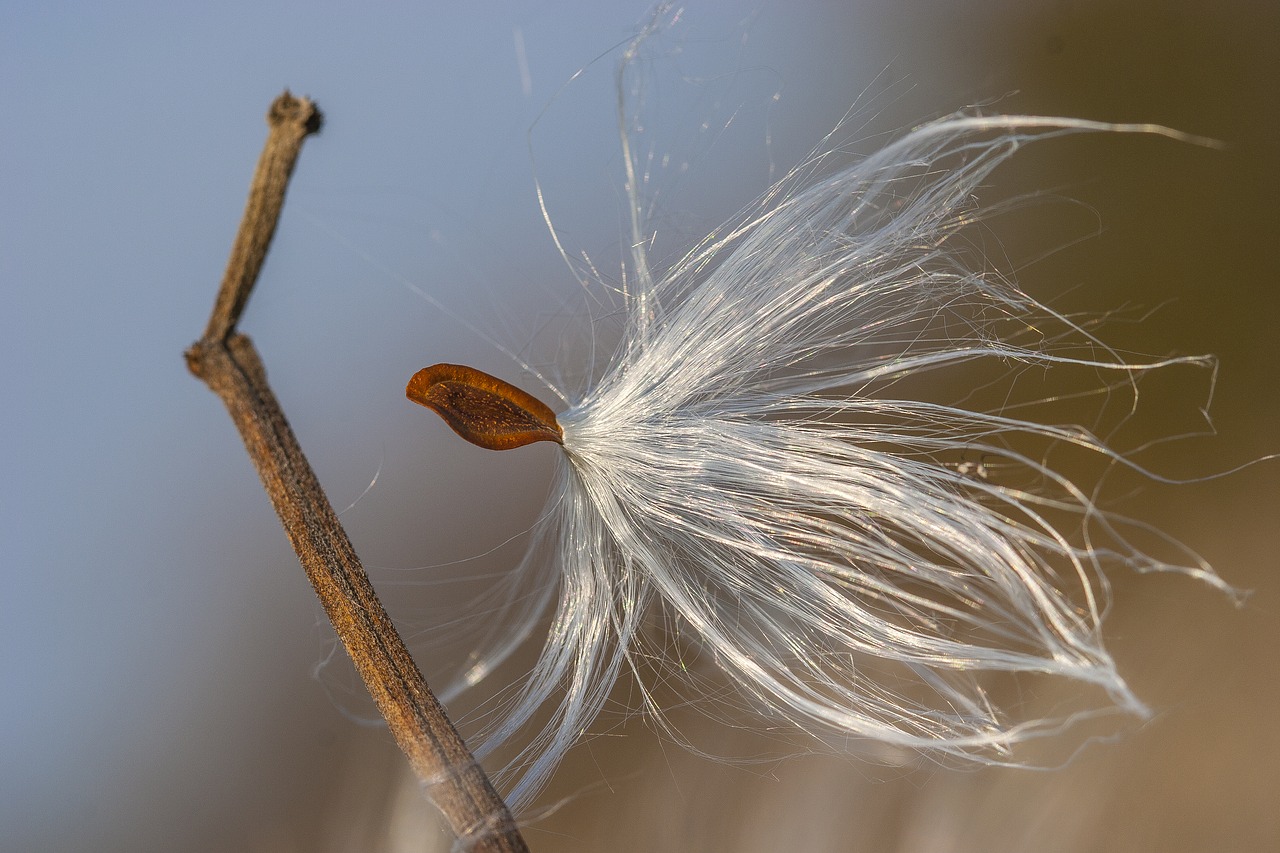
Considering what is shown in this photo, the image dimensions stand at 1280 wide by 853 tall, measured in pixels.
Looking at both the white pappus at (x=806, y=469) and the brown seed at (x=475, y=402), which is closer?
the brown seed at (x=475, y=402)

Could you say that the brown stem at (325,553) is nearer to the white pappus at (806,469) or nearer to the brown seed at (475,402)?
the brown seed at (475,402)

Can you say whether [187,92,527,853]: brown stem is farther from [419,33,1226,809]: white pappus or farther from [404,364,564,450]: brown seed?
[419,33,1226,809]: white pappus

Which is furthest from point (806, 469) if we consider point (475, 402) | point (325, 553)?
point (325, 553)

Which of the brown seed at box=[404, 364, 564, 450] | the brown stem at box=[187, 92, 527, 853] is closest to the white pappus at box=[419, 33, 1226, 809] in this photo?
the brown seed at box=[404, 364, 564, 450]

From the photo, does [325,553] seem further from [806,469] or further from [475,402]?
[806,469]

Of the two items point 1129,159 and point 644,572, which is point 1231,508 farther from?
point 644,572

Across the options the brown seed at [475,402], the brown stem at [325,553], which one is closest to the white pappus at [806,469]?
the brown seed at [475,402]
